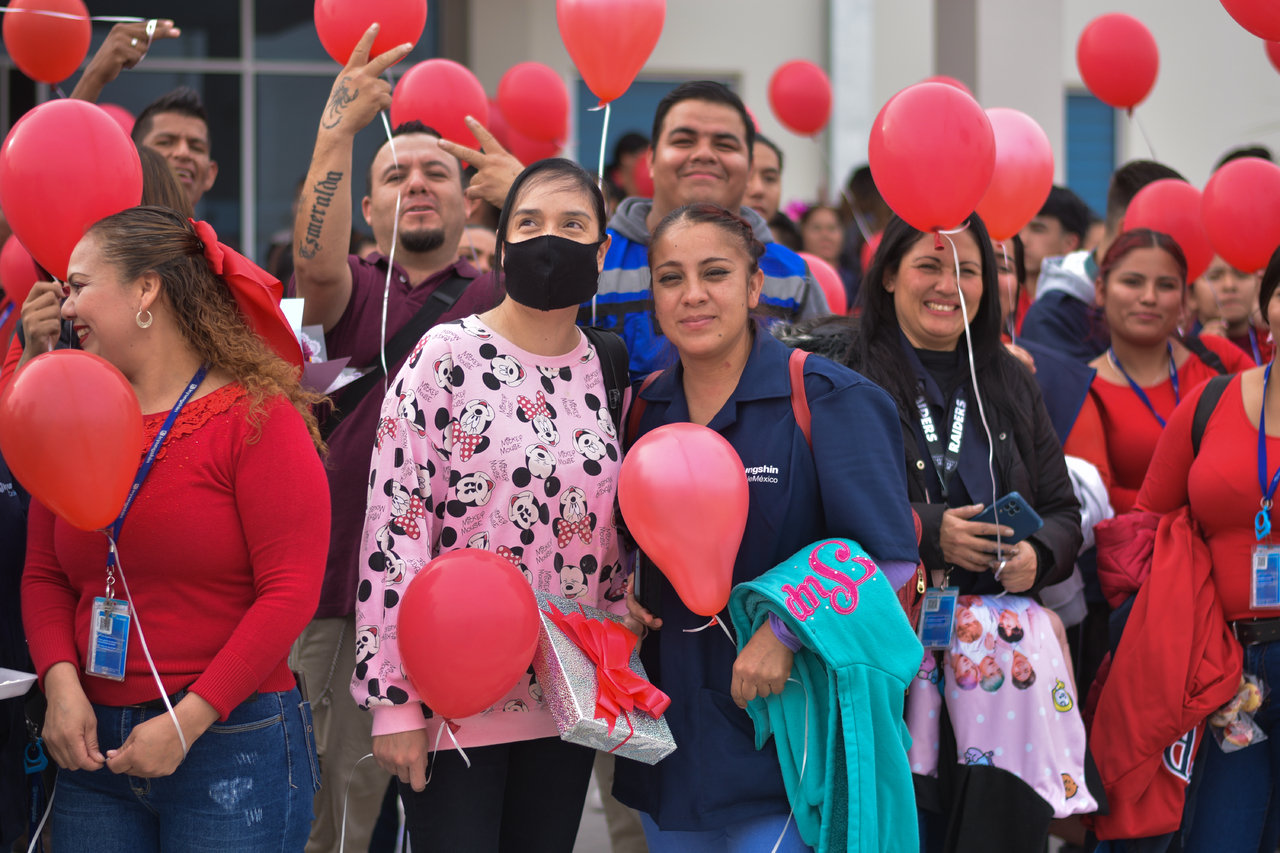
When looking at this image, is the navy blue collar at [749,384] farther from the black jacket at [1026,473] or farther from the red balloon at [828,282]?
the red balloon at [828,282]

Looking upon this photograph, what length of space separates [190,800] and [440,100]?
8.20 ft

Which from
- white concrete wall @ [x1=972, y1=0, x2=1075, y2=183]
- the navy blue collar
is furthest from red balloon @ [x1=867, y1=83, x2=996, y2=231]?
white concrete wall @ [x1=972, y1=0, x2=1075, y2=183]

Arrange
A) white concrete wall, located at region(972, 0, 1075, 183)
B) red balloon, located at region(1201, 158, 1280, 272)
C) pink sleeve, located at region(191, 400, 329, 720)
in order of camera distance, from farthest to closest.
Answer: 1. white concrete wall, located at region(972, 0, 1075, 183)
2. red balloon, located at region(1201, 158, 1280, 272)
3. pink sleeve, located at region(191, 400, 329, 720)

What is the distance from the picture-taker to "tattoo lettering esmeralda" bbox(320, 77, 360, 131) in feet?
9.17

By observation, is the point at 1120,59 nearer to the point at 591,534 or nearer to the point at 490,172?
the point at 490,172

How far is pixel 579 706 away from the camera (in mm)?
2051

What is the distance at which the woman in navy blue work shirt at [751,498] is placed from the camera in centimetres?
218

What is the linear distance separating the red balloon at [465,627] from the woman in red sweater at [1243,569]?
1974 millimetres

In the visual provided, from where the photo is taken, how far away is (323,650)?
3.08 m

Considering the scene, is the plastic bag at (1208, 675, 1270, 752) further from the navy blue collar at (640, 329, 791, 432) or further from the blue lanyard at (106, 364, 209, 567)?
the blue lanyard at (106, 364, 209, 567)

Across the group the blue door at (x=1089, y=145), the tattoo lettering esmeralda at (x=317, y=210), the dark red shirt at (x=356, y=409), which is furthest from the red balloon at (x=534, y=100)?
the blue door at (x=1089, y=145)

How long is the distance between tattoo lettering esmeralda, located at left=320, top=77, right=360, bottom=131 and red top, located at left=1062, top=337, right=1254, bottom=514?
2351mm

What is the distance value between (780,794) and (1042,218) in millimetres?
3970

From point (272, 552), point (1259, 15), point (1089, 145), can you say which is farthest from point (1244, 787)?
point (1089, 145)
